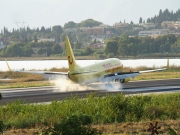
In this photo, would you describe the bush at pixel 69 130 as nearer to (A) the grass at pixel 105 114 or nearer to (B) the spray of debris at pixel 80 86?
(A) the grass at pixel 105 114

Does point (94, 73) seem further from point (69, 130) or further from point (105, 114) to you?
point (69, 130)

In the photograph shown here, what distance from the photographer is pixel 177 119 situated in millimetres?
38250

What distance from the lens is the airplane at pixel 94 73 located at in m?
70.8

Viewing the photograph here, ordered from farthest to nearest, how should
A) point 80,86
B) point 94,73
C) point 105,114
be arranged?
point 80,86 < point 94,73 < point 105,114

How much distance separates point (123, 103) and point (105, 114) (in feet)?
8.79

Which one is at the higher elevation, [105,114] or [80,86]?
[105,114]

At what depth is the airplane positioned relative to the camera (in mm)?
70750

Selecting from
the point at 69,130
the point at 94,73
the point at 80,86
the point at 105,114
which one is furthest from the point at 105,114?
the point at 80,86

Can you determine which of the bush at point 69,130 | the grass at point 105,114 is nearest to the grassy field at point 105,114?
the grass at point 105,114

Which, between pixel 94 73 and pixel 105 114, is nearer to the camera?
pixel 105 114

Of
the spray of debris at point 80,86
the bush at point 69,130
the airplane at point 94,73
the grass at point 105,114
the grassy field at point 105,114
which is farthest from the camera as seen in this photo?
the spray of debris at point 80,86

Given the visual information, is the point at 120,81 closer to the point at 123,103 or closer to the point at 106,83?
the point at 106,83

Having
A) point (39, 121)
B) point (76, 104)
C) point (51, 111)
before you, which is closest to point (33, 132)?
point (39, 121)

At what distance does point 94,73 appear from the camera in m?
74.3
